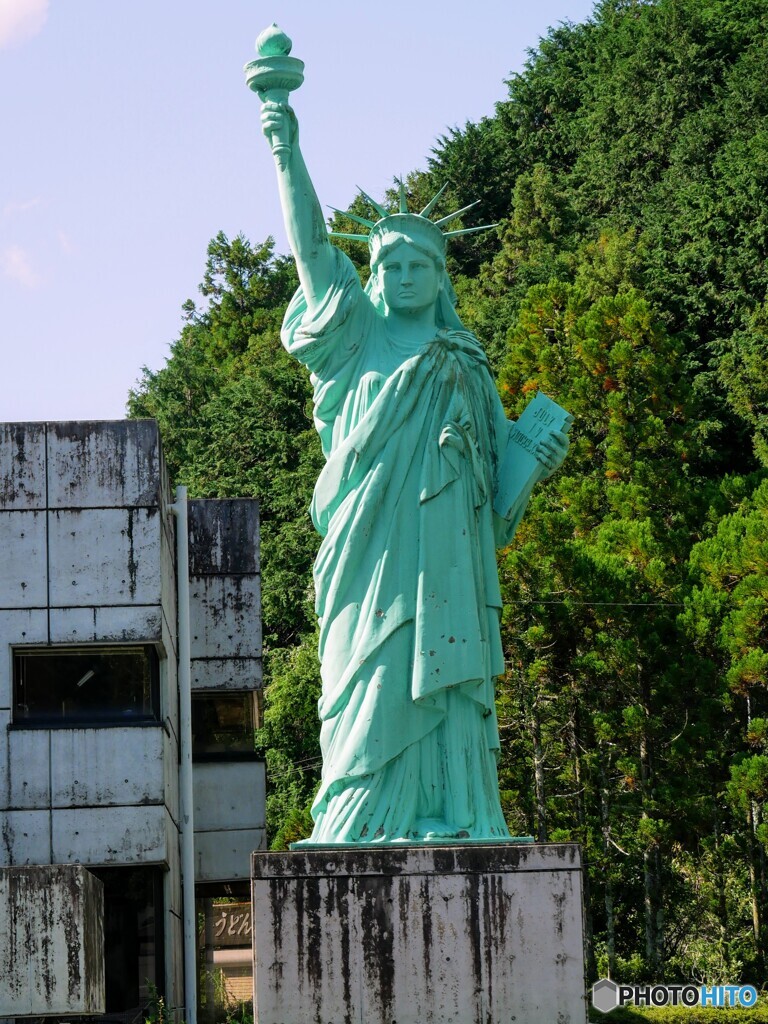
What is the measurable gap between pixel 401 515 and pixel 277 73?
2.30m

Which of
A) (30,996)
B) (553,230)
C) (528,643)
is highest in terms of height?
(553,230)

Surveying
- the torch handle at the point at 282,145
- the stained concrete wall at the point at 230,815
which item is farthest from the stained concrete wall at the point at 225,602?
the torch handle at the point at 282,145

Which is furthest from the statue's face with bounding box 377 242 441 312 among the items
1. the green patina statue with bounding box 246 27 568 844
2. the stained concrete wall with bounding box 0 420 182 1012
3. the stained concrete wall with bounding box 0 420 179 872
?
the stained concrete wall with bounding box 0 420 179 872

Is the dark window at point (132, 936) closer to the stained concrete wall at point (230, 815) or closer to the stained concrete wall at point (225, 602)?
the stained concrete wall at point (230, 815)

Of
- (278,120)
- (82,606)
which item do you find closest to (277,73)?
(278,120)

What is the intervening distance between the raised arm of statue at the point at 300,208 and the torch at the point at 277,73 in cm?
2

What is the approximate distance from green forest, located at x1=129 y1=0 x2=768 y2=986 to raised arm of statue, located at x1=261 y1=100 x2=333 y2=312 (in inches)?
301

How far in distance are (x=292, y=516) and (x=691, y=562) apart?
7.95 metres

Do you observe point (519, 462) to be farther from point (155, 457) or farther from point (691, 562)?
point (691, 562)

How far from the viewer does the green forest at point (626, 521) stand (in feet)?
74.5

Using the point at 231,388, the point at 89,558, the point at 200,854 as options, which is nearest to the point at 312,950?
the point at 89,558

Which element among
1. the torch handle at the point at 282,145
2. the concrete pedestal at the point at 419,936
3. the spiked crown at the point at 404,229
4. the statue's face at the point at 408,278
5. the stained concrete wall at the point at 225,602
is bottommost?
the concrete pedestal at the point at 419,936

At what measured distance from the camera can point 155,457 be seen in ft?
50.9

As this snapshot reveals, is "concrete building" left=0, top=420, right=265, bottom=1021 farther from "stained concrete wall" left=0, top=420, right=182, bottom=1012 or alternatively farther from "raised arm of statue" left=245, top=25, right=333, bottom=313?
"raised arm of statue" left=245, top=25, right=333, bottom=313
